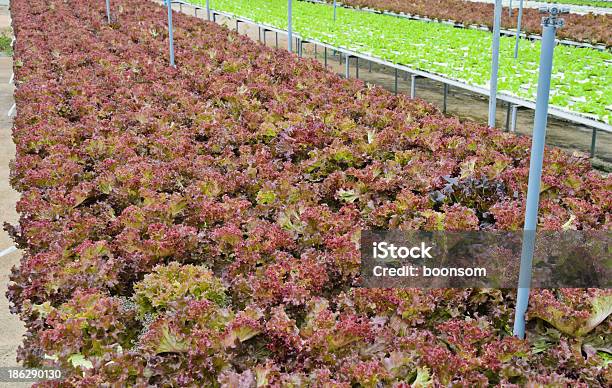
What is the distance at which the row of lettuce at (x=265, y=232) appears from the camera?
3.31m

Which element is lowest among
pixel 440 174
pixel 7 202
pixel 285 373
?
pixel 7 202

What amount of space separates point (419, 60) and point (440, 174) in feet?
21.7

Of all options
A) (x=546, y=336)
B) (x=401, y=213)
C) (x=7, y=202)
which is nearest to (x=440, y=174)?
(x=401, y=213)

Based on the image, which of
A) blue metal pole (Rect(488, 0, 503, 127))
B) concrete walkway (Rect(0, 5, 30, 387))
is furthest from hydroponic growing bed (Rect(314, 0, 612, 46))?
concrete walkway (Rect(0, 5, 30, 387))

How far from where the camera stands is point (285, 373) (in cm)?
323

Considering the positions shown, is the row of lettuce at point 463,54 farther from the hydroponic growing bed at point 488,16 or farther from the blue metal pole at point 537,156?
the blue metal pole at point 537,156

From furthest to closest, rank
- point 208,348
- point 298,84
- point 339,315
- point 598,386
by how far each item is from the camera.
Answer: point 298,84, point 339,315, point 208,348, point 598,386

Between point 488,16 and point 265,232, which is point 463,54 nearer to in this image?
point 488,16

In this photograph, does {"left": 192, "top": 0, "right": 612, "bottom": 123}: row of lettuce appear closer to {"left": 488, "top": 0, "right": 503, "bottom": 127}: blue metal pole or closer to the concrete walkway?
{"left": 488, "top": 0, "right": 503, "bottom": 127}: blue metal pole

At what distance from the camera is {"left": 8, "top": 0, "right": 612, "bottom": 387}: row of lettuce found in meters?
3.31

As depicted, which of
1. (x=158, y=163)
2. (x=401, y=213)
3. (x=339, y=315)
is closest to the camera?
(x=339, y=315)

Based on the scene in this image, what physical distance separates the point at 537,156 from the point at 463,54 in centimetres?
1009

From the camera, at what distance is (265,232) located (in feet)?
14.8

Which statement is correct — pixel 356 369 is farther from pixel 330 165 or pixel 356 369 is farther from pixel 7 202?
pixel 7 202
